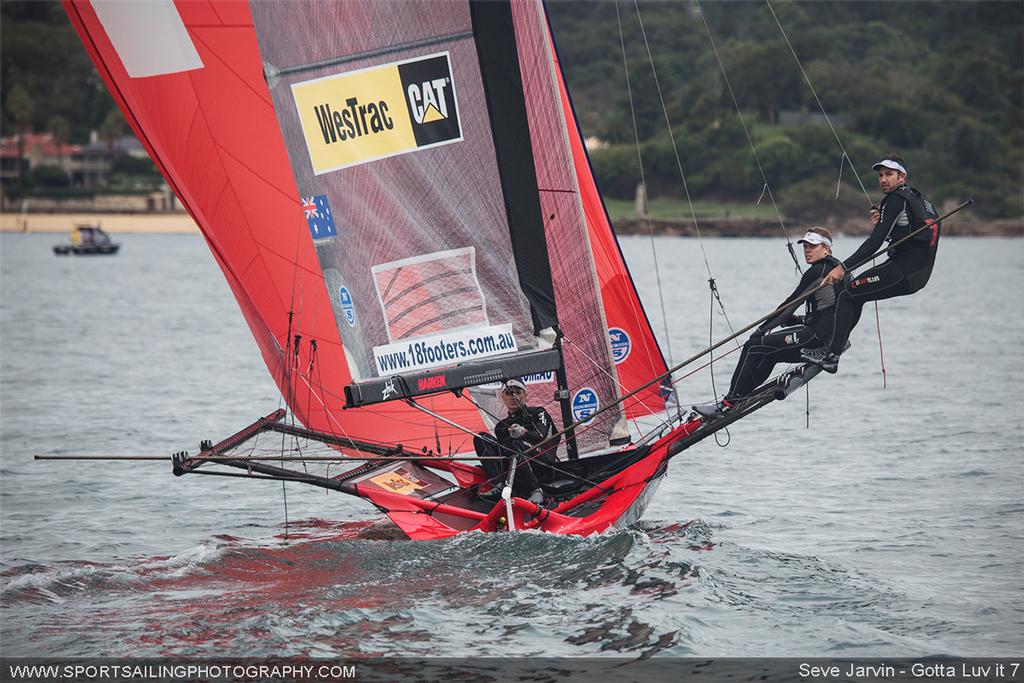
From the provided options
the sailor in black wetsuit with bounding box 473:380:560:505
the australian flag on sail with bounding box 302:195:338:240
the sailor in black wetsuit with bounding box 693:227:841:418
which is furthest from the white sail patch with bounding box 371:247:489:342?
the sailor in black wetsuit with bounding box 693:227:841:418

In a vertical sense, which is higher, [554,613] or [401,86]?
[401,86]

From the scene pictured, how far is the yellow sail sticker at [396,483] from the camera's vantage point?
1190 cm

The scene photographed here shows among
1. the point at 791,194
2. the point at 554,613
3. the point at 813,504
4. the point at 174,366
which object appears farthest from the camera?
the point at 791,194

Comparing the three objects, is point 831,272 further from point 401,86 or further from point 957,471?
point 957,471

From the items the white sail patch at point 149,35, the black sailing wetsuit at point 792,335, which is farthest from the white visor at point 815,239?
the white sail patch at point 149,35

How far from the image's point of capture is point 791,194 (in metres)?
91.8

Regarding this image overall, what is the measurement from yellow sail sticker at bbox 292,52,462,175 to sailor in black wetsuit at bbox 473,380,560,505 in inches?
93.2

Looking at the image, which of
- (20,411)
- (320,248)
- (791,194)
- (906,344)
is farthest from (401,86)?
(791,194)

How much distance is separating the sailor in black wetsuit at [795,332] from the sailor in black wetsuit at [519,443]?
4.67ft

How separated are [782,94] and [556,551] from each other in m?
101

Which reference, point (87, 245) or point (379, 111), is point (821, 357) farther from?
point (87, 245)

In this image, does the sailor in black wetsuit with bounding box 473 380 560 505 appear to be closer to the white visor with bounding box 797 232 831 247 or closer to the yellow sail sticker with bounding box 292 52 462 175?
the yellow sail sticker with bounding box 292 52 462 175

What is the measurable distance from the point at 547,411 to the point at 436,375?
1.93m

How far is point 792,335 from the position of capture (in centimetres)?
1159
